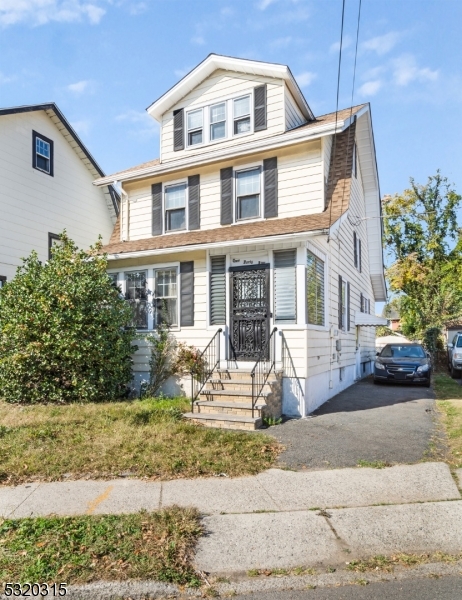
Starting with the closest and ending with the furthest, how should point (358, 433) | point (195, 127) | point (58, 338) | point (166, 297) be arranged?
point (358, 433) < point (58, 338) < point (166, 297) < point (195, 127)

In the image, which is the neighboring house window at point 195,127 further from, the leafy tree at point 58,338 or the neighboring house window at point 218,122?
the leafy tree at point 58,338

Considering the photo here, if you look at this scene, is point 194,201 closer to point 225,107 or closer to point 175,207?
point 175,207

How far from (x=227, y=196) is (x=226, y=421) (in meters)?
5.98

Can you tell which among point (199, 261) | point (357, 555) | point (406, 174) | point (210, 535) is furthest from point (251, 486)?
point (406, 174)

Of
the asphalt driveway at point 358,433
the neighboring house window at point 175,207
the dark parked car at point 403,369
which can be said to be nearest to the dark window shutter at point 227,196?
the neighboring house window at point 175,207

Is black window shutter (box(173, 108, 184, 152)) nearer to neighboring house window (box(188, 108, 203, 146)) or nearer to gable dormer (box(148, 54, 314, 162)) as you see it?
gable dormer (box(148, 54, 314, 162))

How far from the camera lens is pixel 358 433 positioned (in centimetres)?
732

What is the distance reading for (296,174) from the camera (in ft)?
34.4

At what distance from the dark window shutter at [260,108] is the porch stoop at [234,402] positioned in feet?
21.3

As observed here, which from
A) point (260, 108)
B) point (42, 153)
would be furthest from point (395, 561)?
point (42, 153)

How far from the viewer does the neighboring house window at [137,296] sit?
11.1 meters

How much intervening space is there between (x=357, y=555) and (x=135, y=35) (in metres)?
9.10

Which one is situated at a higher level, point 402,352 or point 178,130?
point 178,130

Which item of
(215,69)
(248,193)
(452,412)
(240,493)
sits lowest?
(452,412)
